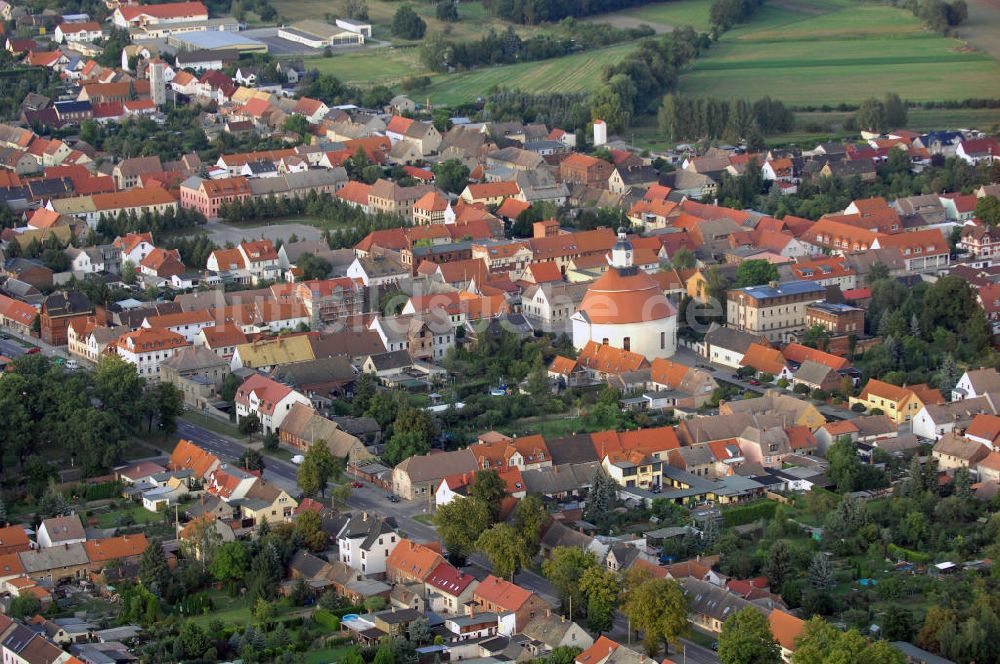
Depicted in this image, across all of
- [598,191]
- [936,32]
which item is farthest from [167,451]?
[936,32]

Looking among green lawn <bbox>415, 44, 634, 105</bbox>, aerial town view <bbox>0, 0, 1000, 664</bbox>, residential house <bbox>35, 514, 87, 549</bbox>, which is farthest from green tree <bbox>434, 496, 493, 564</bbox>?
green lawn <bbox>415, 44, 634, 105</bbox>

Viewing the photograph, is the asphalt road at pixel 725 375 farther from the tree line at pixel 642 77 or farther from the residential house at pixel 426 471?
the tree line at pixel 642 77

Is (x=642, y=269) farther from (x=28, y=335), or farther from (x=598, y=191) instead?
(x=28, y=335)

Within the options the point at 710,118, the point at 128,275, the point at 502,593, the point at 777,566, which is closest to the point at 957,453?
the point at 777,566

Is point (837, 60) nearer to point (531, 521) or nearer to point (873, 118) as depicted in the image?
point (873, 118)

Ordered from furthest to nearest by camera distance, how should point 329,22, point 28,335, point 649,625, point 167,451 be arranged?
1. point 329,22
2. point 28,335
3. point 167,451
4. point 649,625

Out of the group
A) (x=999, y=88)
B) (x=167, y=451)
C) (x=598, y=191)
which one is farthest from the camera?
(x=999, y=88)
